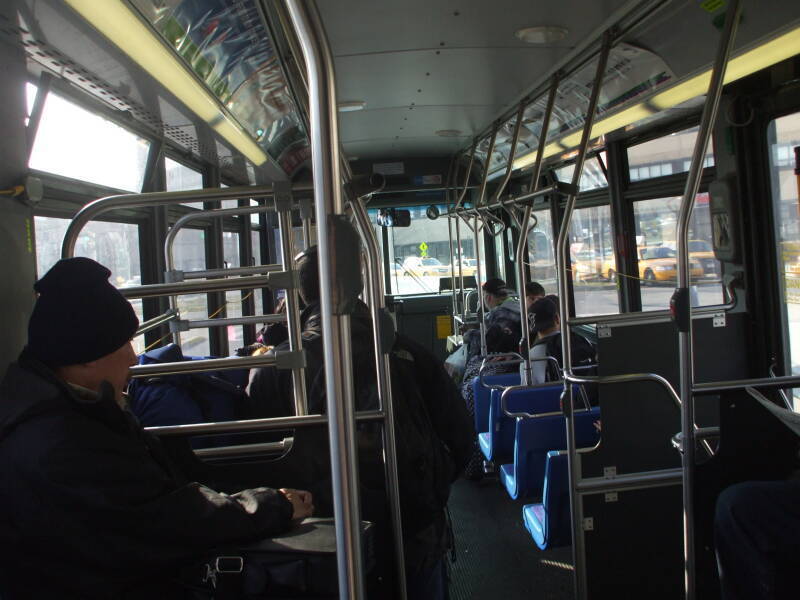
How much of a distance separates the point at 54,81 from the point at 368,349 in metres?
1.46

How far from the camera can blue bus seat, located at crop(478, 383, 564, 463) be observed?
349 cm

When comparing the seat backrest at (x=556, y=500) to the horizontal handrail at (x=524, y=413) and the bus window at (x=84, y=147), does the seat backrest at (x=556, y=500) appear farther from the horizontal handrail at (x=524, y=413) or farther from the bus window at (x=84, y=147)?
the bus window at (x=84, y=147)

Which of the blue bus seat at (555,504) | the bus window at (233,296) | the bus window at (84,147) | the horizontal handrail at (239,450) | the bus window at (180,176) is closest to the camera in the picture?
the horizontal handrail at (239,450)

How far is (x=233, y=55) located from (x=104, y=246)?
108cm

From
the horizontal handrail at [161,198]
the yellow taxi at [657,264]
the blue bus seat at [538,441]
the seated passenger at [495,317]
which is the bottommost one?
the blue bus seat at [538,441]

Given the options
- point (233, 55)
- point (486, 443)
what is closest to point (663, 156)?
point (486, 443)

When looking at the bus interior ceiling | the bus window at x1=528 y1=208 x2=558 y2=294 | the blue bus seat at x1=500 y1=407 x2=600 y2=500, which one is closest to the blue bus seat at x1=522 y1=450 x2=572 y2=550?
the bus interior ceiling

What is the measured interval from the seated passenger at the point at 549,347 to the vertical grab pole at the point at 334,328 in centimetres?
311

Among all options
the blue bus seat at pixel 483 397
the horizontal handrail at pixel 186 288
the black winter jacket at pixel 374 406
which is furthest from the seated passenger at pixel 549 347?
the horizontal handrail at pixel 186 288

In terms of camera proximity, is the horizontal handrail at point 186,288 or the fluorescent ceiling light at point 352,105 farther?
the fluorescent ceiling light at point 352,105

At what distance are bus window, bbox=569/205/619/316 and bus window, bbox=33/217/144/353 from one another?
329cm

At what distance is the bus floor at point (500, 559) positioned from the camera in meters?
3.13

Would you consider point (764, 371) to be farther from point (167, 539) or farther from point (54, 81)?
point (54, 81)

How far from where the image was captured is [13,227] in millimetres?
1734
